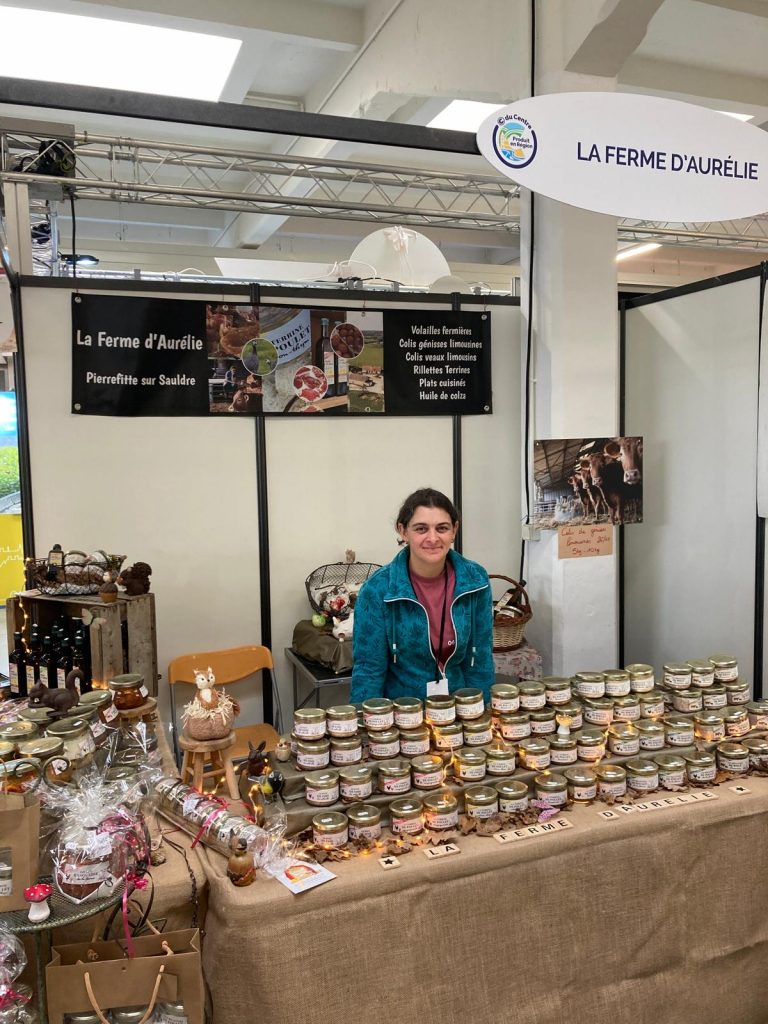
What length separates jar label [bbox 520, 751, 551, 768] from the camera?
190 centimetres

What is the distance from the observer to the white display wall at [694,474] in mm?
3830

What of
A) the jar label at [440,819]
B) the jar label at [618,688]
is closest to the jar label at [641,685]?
the jar label at [618,688]

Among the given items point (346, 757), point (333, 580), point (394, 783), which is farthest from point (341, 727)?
point (333, 580)

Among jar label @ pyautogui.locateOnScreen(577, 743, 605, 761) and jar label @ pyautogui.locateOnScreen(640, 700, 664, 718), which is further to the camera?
jar label @ pyautogui.locateOnScreen(640, 700, 664, 718)

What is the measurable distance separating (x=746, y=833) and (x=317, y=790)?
1070 mm

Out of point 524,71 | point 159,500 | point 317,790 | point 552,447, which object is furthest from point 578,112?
point 159,500

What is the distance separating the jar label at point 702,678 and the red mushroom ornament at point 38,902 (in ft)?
5.71

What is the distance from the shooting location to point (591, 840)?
5.71ft

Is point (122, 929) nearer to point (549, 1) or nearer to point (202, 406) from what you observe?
point (202, 406)

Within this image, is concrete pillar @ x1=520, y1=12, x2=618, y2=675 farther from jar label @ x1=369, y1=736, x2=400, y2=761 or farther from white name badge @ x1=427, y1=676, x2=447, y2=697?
jar label @ x1=369, y1=736, x2=400, y2=761

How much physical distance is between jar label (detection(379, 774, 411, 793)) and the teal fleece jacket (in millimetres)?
645

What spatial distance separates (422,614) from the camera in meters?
2.42

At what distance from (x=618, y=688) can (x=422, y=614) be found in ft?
2.08

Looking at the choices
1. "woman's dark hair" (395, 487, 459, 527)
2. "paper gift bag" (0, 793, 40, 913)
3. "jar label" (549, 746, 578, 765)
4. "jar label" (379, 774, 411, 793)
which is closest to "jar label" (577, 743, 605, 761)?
"jar label" (549, 746, 578, 765)
